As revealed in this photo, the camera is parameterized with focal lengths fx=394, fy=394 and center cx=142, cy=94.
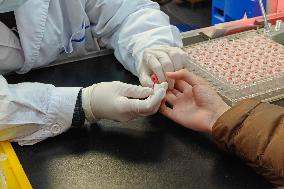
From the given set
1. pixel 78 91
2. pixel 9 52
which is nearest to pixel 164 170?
pixel 78 91

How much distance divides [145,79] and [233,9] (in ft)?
3.44

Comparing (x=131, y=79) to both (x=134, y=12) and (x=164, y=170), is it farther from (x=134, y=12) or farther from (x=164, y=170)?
(x=164, y=170)

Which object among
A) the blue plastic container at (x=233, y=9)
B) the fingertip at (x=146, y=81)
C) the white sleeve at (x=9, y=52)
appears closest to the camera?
the fingertip at (x=146, y=81)

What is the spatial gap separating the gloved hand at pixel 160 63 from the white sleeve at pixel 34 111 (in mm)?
175

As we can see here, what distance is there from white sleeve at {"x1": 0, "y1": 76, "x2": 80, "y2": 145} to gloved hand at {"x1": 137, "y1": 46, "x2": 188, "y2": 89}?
0.58 ft

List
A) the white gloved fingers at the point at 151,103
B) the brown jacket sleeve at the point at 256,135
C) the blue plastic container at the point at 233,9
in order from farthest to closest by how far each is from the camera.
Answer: the blue plastic container at the point at 233,9 → the white gloved fingers at the point at 151,103 → the brown jacket sleeve at the point at 256,135

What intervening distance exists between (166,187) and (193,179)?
53 millimetres

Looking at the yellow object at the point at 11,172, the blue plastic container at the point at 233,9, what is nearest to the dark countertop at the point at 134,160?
the yellow object at the point at 11,172

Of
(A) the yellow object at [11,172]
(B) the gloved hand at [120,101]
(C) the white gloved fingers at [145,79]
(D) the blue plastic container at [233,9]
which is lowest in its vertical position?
(D) the blue plastic container at [233,9]

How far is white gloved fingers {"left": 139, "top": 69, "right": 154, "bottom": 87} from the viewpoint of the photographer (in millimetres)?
906

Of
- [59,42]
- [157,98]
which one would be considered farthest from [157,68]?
[59,42]

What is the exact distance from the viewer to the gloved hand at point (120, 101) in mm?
799

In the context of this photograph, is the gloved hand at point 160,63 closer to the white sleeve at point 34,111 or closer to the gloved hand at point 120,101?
the gloved hand at point 120,101

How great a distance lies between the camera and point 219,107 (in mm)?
805
